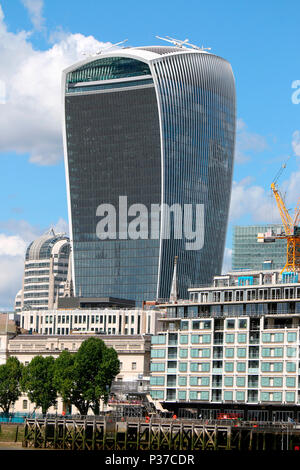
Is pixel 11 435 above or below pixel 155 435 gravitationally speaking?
below

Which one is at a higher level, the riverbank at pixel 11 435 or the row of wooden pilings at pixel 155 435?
the row of wooden pilings at pixel 155 435

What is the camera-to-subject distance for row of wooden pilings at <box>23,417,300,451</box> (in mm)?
161250

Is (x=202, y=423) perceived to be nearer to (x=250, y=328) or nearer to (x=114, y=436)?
(x=114, y=436)

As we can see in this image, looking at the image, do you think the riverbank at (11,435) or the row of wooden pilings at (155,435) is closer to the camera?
the row of wooden pilings at (155,435)

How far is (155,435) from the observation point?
166m

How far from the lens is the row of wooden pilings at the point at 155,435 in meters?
161

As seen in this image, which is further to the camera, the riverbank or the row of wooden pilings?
the riverbank

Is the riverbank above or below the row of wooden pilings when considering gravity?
below

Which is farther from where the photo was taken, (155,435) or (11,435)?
(11,435)

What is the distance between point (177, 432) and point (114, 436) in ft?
34.6
